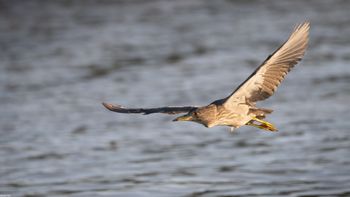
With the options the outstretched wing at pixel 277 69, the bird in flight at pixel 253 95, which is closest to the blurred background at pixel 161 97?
the bird in flight at pixel 253 95

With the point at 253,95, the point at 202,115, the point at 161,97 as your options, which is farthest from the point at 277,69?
the point at 161,97

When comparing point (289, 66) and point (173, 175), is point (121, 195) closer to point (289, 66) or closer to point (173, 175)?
point (173, 175)

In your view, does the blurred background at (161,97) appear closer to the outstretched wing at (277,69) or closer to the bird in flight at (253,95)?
the bird in flight at (253,95)

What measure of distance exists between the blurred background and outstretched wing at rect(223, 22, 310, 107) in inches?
62.3

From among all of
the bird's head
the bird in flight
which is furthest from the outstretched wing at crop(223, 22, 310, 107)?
the bird's head

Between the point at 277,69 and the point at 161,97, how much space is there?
585 centimetres

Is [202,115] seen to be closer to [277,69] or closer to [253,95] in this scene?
[253,95]

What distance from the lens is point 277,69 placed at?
8.32 meters

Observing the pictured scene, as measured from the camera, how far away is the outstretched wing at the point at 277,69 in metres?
8.21

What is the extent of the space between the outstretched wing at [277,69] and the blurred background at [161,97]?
158 centimetres

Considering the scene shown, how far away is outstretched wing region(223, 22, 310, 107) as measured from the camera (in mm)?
8211

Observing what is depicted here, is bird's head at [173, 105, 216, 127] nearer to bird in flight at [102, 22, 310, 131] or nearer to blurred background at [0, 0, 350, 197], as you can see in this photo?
bird in flight at [102, 22, 310, 131]

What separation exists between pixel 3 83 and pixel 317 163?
742 centimetres

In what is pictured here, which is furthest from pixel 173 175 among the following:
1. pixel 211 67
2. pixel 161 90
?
pixel 211 67
